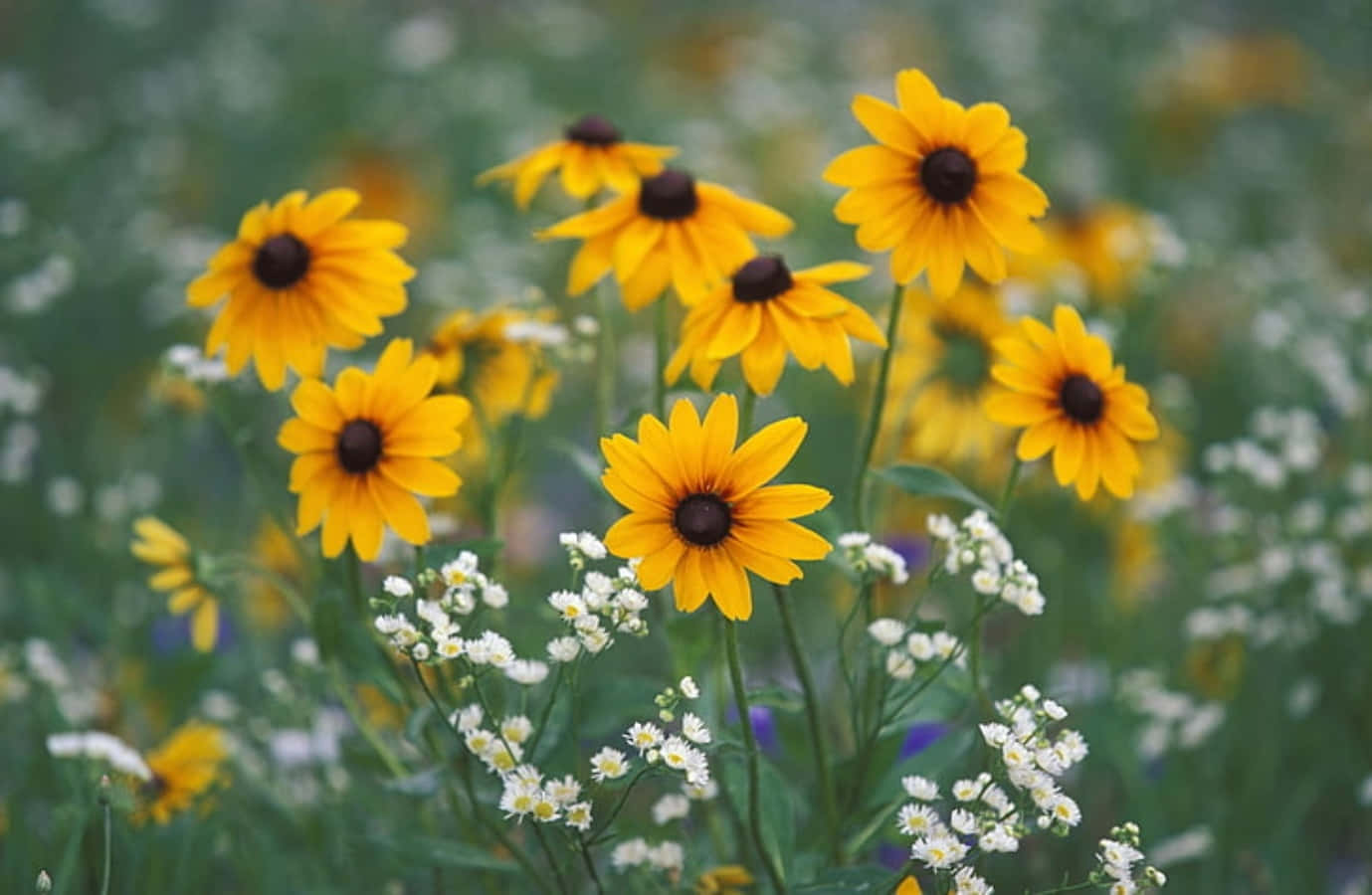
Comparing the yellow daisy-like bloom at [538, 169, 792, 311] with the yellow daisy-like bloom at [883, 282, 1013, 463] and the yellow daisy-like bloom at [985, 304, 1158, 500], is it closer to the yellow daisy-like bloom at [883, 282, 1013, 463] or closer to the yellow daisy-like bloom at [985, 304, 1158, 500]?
the yellow daisy-like bloom at [985, 304, 1158, 500]

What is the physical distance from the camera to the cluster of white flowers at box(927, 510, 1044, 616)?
1226 millimetres

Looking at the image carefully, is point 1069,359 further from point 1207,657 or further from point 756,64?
point 756,64

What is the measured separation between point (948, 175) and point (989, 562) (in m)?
0.36

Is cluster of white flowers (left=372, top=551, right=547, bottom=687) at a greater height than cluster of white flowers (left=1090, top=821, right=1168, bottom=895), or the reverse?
cluster of white flowers (left=372, top=551, right=547, bottom=687)

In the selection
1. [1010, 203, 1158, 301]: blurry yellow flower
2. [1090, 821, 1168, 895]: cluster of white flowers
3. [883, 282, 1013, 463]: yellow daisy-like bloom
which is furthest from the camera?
[1010, 203, 1158, 301]: blurry yellow flower

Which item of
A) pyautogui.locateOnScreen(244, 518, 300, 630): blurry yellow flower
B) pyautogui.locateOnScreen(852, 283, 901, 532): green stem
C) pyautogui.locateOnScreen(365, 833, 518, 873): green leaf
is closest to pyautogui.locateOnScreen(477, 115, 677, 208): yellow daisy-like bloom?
pyautogui.locateOnScreen(852, 283, 901, 532): green stem

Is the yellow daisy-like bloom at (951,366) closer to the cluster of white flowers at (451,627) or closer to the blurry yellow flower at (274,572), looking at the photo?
the cluster of white flowers at (451,627)

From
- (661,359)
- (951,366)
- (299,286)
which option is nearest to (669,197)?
(661,359)

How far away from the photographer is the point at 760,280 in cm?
129

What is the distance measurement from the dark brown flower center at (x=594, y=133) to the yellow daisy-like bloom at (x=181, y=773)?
0.89 meters

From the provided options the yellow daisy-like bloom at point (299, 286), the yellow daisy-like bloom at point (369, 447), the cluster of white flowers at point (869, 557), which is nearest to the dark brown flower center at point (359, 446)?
the yellow daisy-like bloom at point (369, 447)

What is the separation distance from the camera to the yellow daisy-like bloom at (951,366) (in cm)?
205

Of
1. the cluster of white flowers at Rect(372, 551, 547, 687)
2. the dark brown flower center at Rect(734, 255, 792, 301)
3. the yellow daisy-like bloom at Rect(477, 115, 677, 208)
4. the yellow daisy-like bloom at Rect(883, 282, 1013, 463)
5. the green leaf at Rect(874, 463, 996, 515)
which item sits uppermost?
the yellow daisy-like bloom at Rect(883, 282, 1013, 463)

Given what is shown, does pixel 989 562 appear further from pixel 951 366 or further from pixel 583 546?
pixel 951 366
